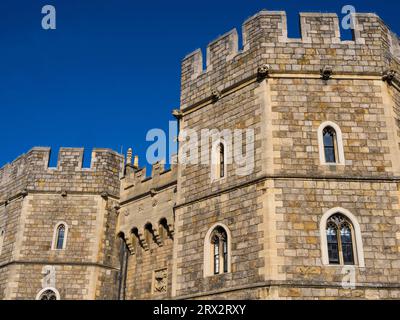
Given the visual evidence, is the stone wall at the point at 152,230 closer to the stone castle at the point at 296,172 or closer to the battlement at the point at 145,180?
the battlement at the point at 145,180

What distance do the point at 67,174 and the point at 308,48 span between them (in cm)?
1101

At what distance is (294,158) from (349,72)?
276 cm

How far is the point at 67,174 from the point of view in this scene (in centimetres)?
1997

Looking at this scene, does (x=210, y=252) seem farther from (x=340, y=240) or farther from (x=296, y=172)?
(x=340, y=240)

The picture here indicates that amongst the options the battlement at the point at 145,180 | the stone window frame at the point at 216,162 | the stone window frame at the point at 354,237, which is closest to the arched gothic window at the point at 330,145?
the stone window frame at the point at 354,237

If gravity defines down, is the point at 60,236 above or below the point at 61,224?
below

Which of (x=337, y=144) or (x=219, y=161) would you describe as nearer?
(x=337, y=144)

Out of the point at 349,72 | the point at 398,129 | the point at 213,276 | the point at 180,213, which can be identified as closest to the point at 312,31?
the point at 349,72

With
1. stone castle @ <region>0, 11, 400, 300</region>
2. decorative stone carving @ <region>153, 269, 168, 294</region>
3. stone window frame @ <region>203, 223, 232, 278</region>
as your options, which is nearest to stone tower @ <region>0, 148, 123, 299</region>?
decorative stone carving @ <region>153, 269, 168, 294</region>

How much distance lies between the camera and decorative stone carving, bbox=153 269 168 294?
1703cm

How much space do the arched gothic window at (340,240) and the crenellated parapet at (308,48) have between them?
153 inches

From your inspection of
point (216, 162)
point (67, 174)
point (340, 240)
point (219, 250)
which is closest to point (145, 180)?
point (67, 174)
